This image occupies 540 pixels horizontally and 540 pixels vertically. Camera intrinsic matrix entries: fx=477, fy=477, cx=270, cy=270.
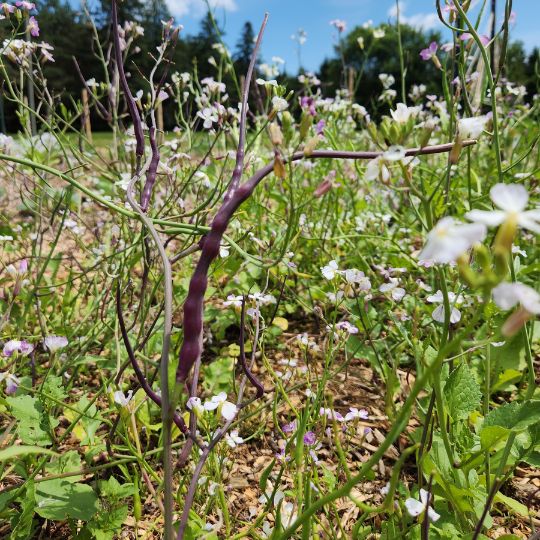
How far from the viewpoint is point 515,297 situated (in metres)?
0.35

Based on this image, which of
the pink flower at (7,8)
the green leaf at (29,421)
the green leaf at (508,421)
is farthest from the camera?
the pink flower at (7,8)

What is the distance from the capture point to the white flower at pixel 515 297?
34cm

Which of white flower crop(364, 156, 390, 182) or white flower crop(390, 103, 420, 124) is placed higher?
white flower crop(390, 103, 420, 124)

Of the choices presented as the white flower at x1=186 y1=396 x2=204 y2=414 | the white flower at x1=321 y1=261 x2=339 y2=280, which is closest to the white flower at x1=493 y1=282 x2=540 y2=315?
the white flower at x1=186 y1=396 x2=204 y2=414

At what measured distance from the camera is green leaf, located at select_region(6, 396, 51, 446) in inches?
37.9

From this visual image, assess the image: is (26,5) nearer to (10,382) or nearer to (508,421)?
(10,382)

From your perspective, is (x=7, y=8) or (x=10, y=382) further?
(x=7, y=8)

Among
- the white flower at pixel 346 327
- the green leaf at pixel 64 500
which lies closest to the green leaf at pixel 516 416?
the white flower at pixel 346 327

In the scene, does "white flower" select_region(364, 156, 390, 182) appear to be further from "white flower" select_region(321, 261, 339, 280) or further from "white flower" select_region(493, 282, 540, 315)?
"white flower" select_region(321, 261, 339, 280)

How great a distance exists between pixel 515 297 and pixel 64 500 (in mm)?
893

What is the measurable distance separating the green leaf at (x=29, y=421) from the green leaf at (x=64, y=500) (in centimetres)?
9

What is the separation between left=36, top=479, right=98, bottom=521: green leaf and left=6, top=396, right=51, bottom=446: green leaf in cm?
9

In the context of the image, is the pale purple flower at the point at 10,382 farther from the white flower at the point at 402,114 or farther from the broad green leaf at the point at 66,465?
the white flower at the point at 402,114

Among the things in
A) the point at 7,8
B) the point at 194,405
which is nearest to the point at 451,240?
the point at 194,405
